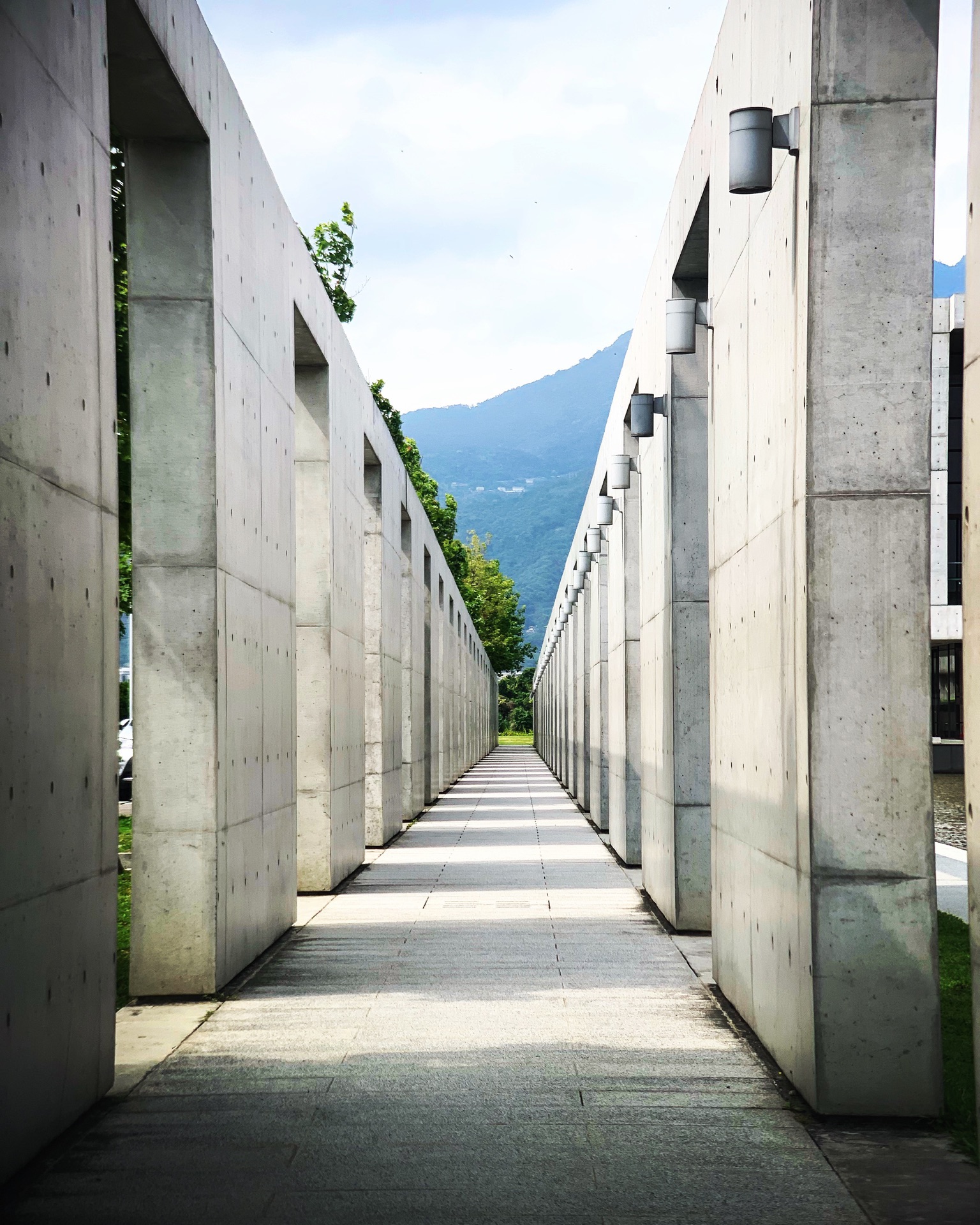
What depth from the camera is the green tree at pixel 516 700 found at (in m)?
122

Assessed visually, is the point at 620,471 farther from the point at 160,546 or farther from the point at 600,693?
the point at 600,693

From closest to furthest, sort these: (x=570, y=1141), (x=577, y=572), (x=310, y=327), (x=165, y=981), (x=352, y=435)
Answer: (x=570, y=1141) → (x=165, y=981) → (x=310, y=327) → (x=352, y=435) → (x=577, y=572)

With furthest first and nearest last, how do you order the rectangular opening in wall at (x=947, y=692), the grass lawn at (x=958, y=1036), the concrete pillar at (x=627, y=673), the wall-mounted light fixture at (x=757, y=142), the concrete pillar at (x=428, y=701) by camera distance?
the rectangular opening in wall at (x=947, y=692) < the concrete pillar at (x=428, y=701) < the concrete pillar at (x=627, y=673) < the wall-mounted light fixture at (x=757, y=142) < the grass lawn at (x=958, y=1036)

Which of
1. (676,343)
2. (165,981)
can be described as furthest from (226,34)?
(165,981)

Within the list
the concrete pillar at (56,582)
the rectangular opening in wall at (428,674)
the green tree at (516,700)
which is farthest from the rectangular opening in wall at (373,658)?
the green tree at (516,700)

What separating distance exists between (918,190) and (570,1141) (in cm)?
375

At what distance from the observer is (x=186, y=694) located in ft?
23.7

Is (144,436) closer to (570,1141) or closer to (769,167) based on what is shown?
(769,167)

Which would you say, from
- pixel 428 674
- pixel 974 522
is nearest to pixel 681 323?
pixel 974 522

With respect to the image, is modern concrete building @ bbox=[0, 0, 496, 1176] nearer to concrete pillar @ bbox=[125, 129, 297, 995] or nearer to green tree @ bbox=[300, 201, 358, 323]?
concrete pillar @ bbox=[125, 129, 297, 995]

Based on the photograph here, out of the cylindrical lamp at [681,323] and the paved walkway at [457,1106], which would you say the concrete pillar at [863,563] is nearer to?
the paved walkway at [457,1106]

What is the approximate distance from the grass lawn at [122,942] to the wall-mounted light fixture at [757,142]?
3943mm

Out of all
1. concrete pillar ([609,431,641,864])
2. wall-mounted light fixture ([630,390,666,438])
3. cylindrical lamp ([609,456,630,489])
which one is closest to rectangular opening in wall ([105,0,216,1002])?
wall-mounted light fixture ([630,390,666,438])

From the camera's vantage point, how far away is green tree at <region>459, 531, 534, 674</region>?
86688mm
